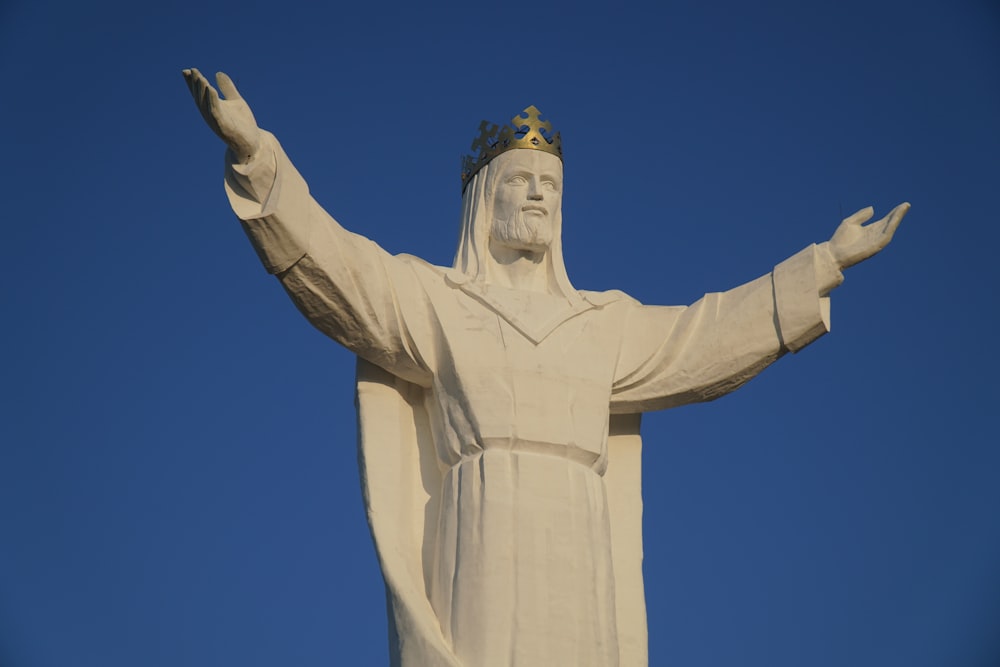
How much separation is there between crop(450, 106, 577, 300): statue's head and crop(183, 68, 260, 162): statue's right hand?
2.09 m

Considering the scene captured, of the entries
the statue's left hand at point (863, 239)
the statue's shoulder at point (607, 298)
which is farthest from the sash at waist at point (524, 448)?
the statue's left hand at point (863, 239)

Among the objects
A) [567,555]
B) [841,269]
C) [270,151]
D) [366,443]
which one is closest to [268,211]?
[270,151]

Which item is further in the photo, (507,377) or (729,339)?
(729,339)

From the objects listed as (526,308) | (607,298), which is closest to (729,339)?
(607,298)

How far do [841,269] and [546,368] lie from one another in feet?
7.54

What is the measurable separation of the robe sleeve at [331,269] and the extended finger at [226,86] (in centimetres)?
38

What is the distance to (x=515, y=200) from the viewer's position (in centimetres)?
1432

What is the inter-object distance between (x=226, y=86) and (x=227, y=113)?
0.66 feet

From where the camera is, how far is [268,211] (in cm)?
1273

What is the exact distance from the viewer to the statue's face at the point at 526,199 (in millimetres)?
14234

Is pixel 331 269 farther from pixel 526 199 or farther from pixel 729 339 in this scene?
pixel 729 339

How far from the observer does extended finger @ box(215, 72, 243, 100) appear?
1250cm

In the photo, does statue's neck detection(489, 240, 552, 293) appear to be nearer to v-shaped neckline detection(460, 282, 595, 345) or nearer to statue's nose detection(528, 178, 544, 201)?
v-shaped neckline detection(460, 282, 595, 345)

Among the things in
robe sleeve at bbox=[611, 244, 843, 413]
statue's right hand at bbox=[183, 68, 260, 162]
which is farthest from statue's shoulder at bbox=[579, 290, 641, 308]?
statue's right hand at bbox=[183, 68, 260, 162]
